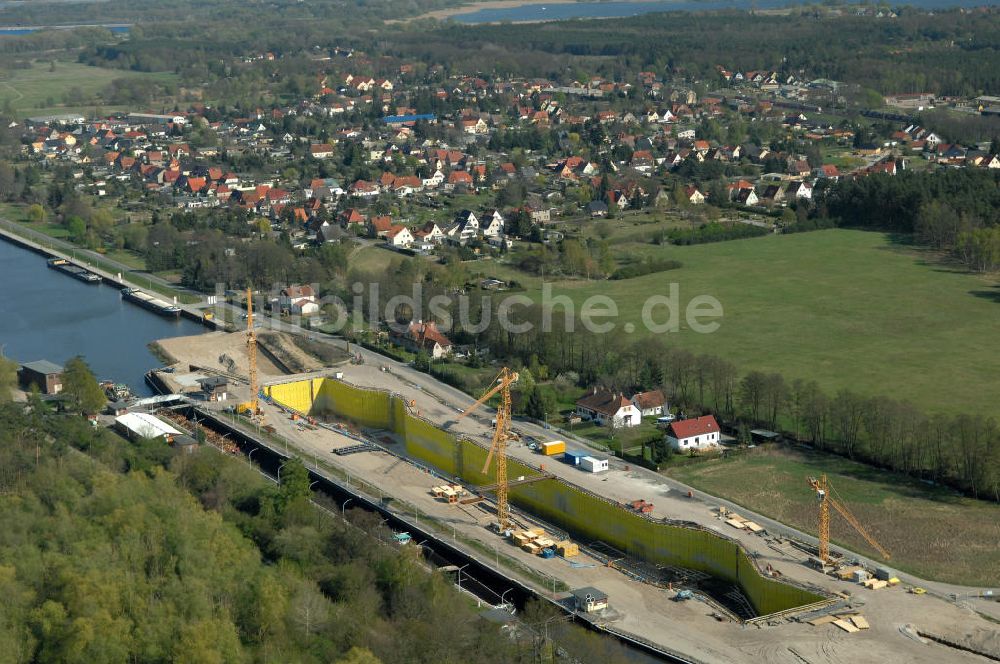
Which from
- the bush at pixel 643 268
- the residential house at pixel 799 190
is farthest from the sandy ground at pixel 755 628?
the residential house at pixel 799 190

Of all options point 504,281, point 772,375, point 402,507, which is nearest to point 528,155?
point 504,281

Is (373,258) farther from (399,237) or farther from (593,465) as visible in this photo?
(593,465)

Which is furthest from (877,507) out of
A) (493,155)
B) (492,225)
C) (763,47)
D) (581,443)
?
(763,47)

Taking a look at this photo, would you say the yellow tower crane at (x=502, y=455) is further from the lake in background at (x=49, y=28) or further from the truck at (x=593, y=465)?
the lake in background at (x=49, y=28)

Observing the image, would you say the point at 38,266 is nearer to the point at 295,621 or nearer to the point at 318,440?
the point at 318,440

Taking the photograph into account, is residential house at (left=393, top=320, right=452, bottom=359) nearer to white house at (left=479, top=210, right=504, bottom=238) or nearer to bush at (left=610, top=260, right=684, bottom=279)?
bush at (left=610, top=260, right=684, bottom=279)

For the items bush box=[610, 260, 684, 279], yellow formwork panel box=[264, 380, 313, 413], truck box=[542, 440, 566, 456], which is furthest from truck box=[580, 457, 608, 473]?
bush box=[610, 260, 684, 279]

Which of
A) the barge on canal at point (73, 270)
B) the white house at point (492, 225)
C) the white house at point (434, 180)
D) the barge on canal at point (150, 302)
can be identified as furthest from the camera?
the white house at point (434, 180)
